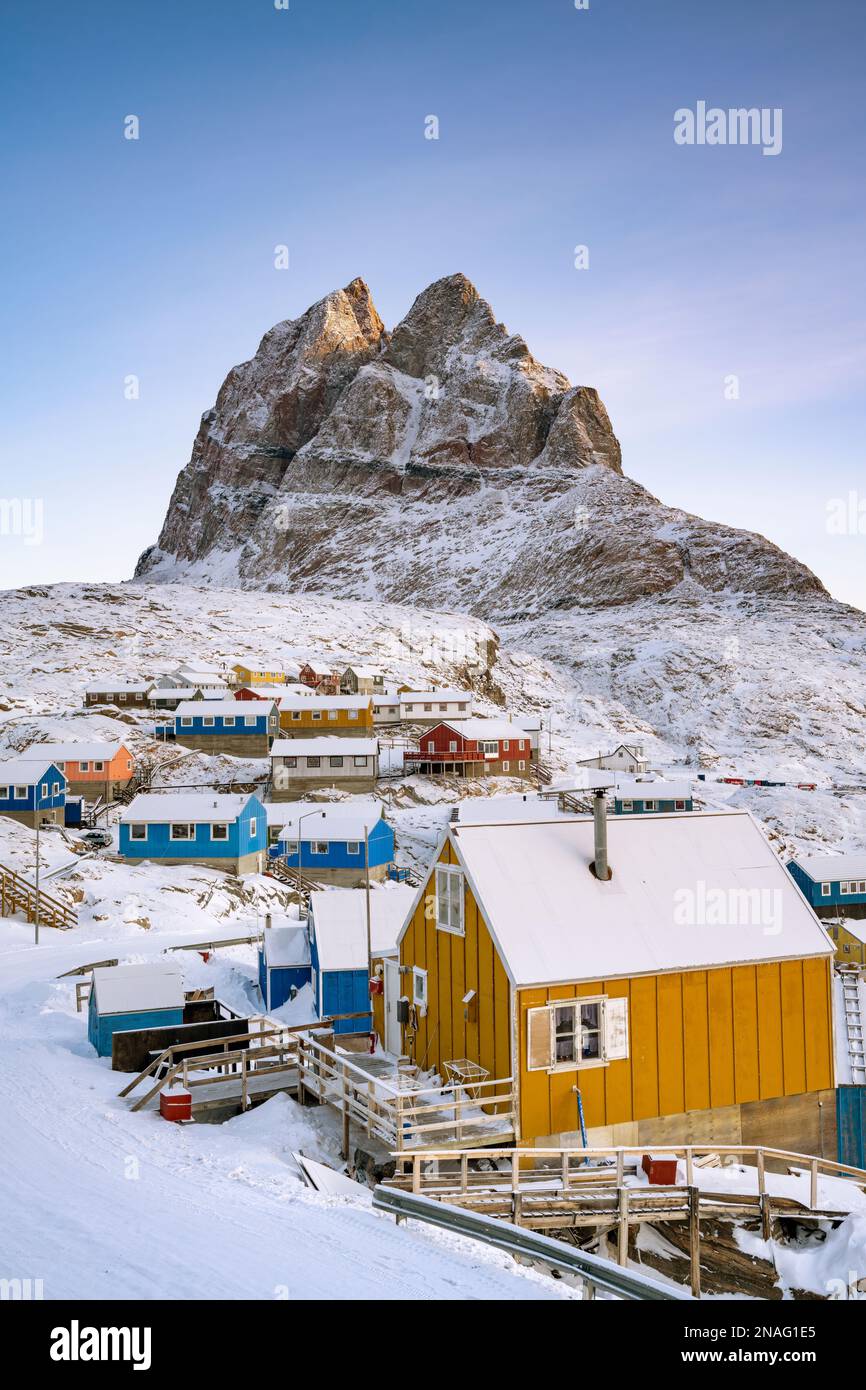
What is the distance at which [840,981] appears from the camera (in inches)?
1523

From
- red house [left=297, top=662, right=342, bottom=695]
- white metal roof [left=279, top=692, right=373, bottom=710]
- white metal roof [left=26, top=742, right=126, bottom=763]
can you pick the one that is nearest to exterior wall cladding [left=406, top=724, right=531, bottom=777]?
white metal roof [left=279, top=692, right=373, bottom=710]

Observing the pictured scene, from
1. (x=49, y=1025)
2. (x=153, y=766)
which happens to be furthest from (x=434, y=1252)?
(x=153, y=766)

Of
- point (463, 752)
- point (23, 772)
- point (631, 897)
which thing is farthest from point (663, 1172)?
point (463, 752)

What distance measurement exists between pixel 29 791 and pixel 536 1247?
2249 inches

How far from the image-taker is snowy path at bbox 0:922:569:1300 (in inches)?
447

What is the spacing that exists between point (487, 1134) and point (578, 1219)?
8.98ft

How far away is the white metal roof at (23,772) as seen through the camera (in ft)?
203

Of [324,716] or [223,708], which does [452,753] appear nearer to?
[324,716]

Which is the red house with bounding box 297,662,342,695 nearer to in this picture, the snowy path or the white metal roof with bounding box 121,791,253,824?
the white metal roof with bounding box 121,791,253,824

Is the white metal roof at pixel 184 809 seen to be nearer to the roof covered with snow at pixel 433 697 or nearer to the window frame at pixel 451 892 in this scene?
the window frame at pixel 451 892

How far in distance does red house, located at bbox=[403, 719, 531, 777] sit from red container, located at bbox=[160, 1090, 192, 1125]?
69.2 meters
